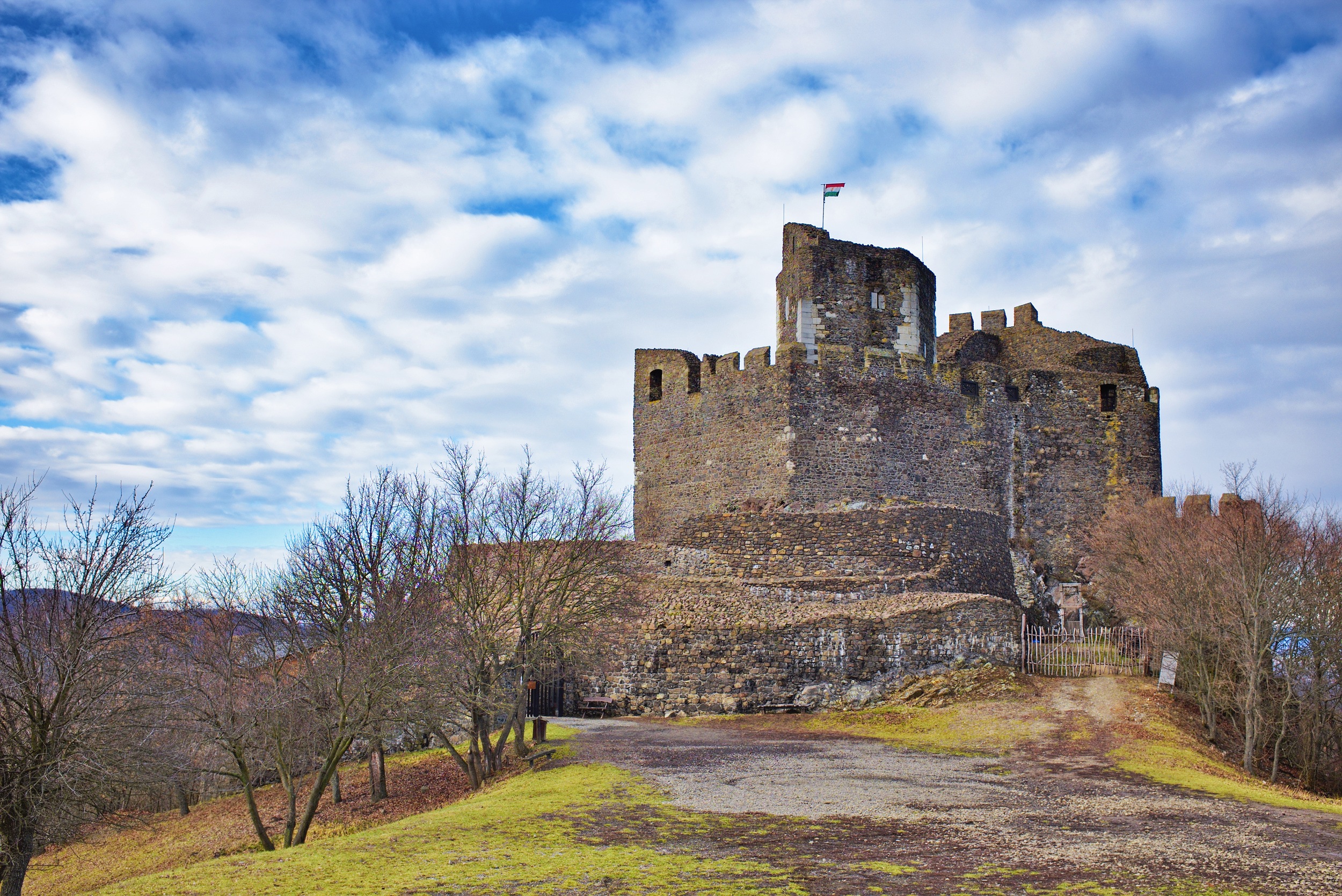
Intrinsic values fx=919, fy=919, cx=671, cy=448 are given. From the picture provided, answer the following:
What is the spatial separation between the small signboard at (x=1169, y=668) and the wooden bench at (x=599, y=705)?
14492mm

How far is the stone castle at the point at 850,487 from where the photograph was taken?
24.7 m

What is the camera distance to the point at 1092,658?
1008 inches

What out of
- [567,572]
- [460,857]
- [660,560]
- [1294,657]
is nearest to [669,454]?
[660,560]

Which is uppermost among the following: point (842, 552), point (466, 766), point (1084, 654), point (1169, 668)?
point (842, 552)

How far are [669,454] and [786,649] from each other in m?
9.83

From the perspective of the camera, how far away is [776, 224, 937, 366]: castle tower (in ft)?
99.5

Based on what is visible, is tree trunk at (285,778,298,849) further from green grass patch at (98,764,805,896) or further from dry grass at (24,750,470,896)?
green grass patch at (98,764,805,896)

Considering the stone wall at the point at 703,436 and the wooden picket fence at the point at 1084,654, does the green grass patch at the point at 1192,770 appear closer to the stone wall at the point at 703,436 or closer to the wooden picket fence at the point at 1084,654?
the wooden picket fence at the point at 1084,654

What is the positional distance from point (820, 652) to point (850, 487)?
656 cm

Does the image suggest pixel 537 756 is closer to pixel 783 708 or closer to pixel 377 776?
pixel 377 776

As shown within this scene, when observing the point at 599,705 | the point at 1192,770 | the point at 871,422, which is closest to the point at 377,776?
the point at 599,705

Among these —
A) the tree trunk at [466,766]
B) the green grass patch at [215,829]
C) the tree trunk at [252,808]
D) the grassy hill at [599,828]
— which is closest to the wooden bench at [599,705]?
the green grass patch at [215,829]

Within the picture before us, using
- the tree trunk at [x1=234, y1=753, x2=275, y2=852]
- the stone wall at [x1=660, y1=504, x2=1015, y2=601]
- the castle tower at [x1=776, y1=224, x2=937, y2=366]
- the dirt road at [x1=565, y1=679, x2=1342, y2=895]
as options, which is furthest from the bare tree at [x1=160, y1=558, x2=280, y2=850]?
the castle tower at [x1=776, y1=224, x2=937, y2=366]

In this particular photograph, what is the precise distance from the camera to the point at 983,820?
11625 mm
